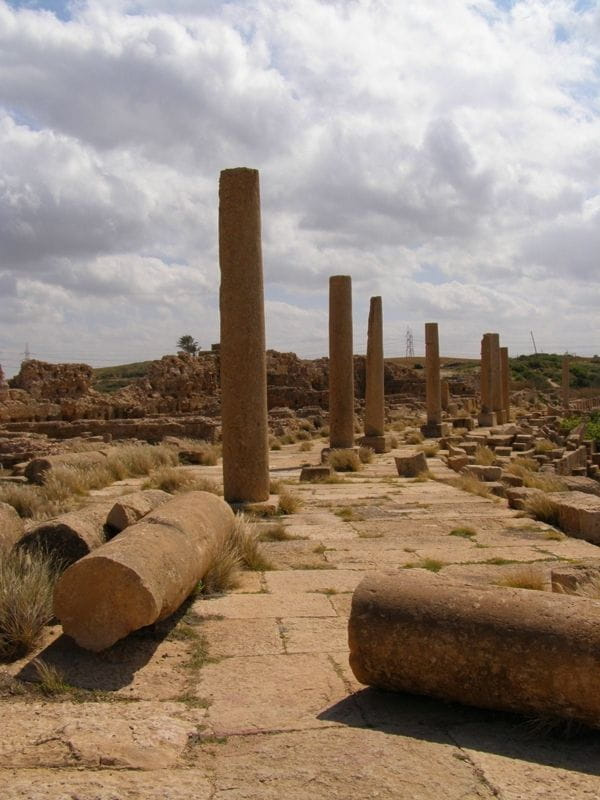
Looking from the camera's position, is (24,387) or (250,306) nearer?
(250,306)

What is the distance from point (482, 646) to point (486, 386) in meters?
28.5

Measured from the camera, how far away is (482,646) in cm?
411

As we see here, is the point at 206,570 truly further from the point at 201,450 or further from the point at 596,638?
the point at 201,450

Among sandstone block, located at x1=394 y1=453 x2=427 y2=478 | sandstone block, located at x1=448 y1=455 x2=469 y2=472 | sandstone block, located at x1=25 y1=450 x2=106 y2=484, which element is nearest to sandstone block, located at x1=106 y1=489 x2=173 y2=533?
sandstone block, located at x1=25 y1=450 x2=106 y2=484

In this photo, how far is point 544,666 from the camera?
155 inches

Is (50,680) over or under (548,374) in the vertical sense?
under

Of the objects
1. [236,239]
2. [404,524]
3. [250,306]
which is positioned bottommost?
[404,524]

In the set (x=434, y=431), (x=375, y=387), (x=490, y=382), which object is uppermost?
(x=490, y=382)

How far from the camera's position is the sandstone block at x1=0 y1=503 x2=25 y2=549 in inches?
257

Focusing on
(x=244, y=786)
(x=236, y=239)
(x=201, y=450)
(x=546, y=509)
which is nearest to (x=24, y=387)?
(x=201, y=450)

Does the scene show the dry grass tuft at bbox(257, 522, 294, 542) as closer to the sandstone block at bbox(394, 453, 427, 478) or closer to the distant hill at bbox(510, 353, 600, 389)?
the sandstone block at bbox(394, 453, 427, 478)

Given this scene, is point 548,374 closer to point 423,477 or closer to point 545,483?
point 423,477

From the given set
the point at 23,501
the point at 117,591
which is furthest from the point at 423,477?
the point at 117,591

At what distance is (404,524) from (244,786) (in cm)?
688
